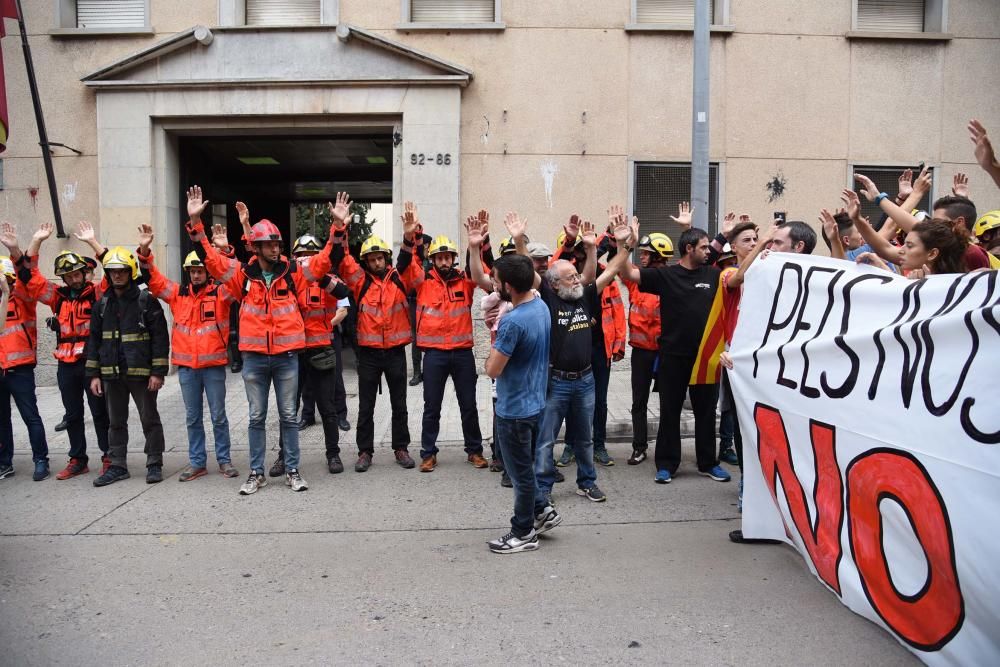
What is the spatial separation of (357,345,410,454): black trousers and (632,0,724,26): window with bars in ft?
24.5

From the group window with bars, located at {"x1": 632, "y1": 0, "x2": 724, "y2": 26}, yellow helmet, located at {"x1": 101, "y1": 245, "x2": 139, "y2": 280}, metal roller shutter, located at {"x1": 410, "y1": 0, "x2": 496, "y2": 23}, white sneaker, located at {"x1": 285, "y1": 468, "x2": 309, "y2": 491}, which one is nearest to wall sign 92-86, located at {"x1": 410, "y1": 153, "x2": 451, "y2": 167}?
metal roller shutter, located at {"x1": 410, "y1": 0, "x2": 496, "y2": 23}

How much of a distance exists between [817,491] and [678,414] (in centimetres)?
246

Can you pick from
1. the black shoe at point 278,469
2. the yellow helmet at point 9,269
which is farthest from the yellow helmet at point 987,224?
the yellow helmet at point 9,269

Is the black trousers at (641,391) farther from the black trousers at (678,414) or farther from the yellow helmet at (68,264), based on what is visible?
the yellow helmet at (68,264)

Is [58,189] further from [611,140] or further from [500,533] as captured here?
[500,533]

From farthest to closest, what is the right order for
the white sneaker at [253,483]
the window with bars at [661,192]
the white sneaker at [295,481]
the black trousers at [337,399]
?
the window with bars at [661,192] < the black trousers at [337,399] < the white sneaker at [295,481] < the white sneaker at [253,483]

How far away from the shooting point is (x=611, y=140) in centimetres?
1152

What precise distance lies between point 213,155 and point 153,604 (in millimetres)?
12047

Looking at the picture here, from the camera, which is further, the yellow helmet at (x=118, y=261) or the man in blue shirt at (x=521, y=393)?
the yellow helmet at (x=118, y=261)

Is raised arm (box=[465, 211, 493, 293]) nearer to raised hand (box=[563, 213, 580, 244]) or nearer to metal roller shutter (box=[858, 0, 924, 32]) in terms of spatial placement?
raised hand (box=[563, 213, 580, 244])

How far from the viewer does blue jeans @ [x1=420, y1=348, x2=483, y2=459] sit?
22.4ft

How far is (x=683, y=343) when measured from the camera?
6.37 meters

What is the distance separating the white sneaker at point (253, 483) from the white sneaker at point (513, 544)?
239 cm

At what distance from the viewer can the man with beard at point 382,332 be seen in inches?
271
